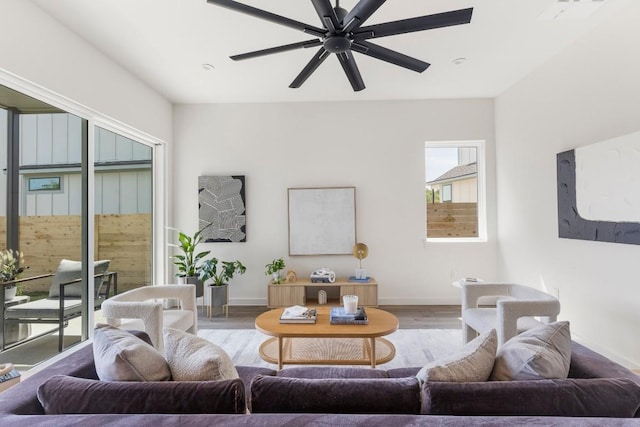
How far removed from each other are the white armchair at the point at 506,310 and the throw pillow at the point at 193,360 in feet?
6.36

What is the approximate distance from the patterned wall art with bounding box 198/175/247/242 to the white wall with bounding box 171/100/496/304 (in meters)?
0.11

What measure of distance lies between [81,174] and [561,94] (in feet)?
15.3

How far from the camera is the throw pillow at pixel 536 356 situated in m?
1.12

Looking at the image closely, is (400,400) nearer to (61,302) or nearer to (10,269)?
(10,269)

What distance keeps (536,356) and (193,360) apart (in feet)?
4.22

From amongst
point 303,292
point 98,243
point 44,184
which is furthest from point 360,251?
point 44,184

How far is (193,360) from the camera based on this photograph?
47.3 inches

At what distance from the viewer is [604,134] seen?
2.56 metres

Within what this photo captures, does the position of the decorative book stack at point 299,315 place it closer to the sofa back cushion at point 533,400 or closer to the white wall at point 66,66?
the sofa back cushion at point 533,400

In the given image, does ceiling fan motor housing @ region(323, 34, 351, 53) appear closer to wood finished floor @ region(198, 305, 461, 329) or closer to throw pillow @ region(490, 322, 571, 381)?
throw pillow @ region(490, 322, 571, 381)

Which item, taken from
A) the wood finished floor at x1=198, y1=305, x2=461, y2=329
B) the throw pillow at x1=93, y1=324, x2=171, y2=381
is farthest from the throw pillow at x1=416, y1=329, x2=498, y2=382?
the wood finished floor at x1=198, y1=305, x2=461, y2=329

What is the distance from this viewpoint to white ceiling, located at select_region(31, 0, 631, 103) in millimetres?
2371

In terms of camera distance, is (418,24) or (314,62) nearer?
(418,24)

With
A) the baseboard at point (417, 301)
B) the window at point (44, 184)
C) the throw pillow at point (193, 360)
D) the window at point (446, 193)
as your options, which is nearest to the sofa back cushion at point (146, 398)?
the throw pillow at point (193, 360)
